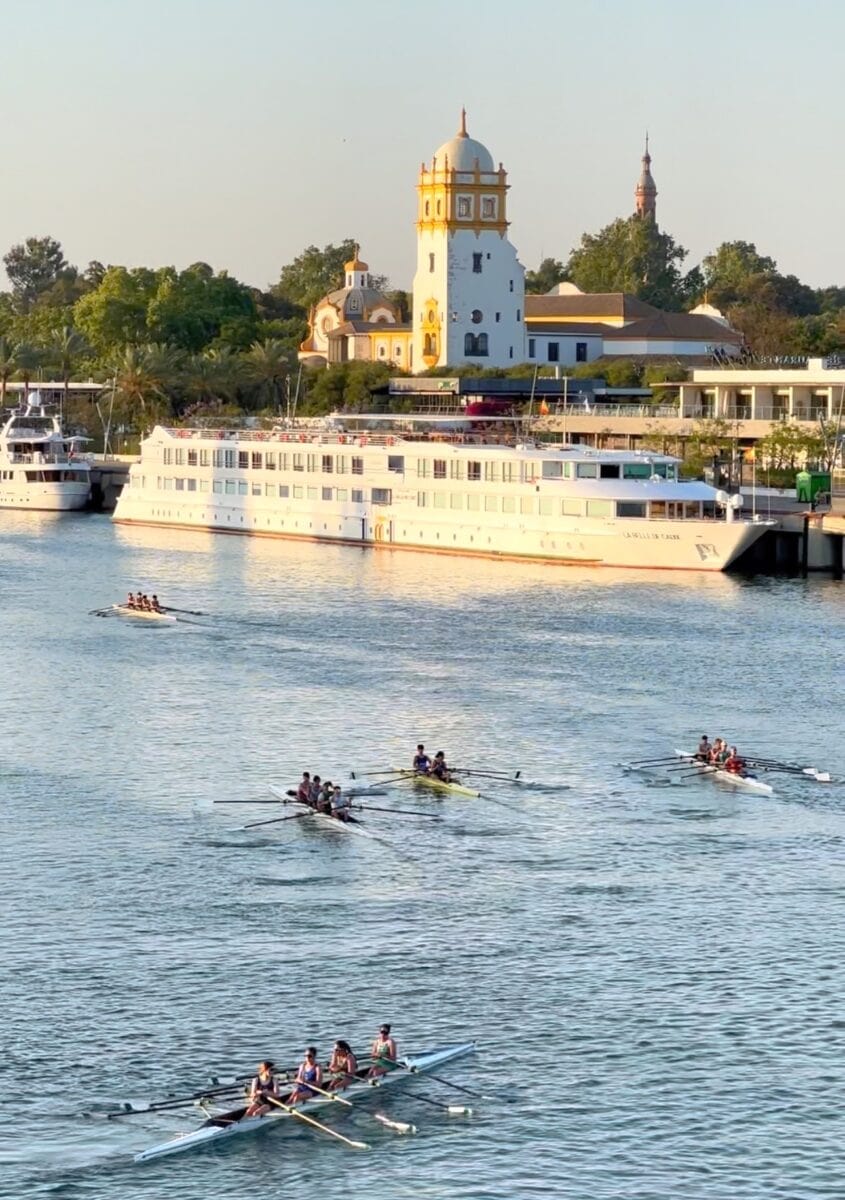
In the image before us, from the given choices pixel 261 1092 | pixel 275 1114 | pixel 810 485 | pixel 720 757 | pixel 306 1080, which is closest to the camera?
pixel 261 1092

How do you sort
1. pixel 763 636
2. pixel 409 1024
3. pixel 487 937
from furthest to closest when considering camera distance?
1. pixel 763 636
2. pixel 487 937
3. pixel 409 1024

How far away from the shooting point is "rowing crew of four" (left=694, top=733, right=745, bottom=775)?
58969 mm

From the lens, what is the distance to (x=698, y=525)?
352 ft

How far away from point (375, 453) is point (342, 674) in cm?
4864

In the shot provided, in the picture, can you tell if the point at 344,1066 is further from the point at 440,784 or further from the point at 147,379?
Answer: the point at 147,379

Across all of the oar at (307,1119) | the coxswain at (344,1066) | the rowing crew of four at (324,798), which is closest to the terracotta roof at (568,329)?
the rowing crew of four at (324,798)

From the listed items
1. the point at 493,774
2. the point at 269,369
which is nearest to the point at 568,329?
the point at 269,369

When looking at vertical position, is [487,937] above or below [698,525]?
below

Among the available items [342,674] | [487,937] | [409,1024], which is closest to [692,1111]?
[409,1024]

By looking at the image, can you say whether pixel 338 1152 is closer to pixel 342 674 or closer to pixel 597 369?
pixel 342 674

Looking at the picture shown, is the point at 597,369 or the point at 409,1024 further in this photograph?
the point at 597,369

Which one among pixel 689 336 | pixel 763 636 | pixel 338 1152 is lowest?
pixel 338 1152

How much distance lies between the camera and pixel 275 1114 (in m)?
36.5

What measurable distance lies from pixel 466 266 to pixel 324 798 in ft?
443
